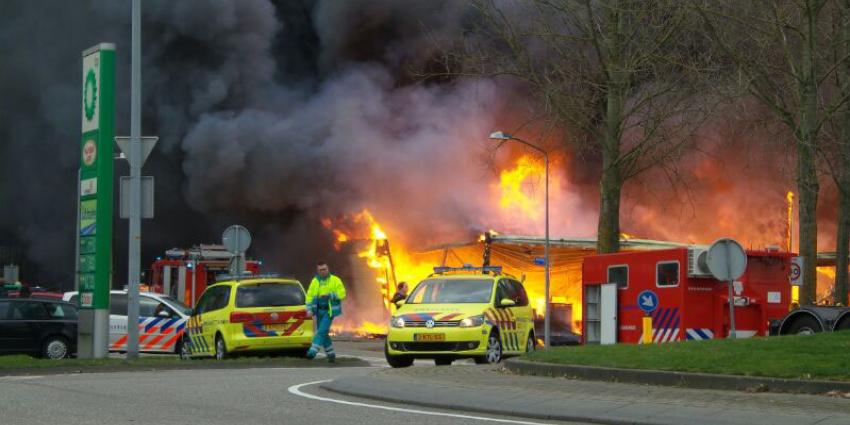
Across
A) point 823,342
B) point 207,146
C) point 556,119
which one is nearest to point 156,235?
point 207,146

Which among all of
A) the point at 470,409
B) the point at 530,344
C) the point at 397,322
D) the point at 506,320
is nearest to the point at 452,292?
the point at 506,320

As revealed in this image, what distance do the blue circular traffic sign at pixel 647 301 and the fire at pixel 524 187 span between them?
48.3 feet

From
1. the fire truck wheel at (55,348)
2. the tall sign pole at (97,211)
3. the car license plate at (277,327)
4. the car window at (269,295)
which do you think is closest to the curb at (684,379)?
the car license plate at (277,327)

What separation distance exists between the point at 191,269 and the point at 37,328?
10.7 m

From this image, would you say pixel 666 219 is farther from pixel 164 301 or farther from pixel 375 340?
pixel 164 301

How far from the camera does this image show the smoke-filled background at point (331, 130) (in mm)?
39156

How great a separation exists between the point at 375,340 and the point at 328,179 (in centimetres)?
526

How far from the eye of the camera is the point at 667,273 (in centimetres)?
2439

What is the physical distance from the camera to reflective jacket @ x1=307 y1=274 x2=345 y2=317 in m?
21.2

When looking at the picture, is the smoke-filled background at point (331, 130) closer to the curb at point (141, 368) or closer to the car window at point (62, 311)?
the car window at point (62, 311)

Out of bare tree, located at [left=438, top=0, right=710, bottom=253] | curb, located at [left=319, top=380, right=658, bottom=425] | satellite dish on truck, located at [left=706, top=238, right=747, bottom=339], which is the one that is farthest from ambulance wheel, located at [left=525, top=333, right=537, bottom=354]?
bare tree, located at [left=438, top=0, right=710, bottom=253]

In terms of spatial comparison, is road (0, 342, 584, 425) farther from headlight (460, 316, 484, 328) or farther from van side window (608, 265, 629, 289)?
van side window (608, 265, 629, 289)

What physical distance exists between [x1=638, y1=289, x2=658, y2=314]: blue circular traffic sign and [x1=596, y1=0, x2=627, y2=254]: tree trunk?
13.8 feet

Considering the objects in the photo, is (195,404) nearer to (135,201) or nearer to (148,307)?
(135,201)
